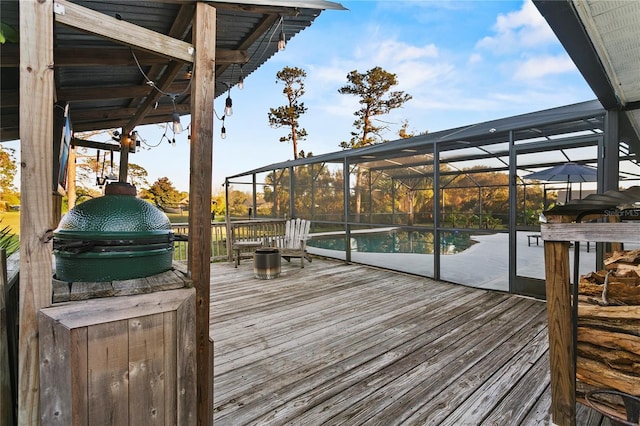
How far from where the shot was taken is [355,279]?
16.4ft

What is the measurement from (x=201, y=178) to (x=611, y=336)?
2066 millimetres

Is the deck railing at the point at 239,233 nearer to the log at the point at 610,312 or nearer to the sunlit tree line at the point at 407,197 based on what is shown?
the sunlit tree line at the point at 407,197

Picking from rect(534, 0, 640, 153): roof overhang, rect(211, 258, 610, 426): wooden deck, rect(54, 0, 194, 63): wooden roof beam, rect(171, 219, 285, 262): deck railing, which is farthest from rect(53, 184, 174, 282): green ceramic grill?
rect(171, 219, 285, 262): deck railing

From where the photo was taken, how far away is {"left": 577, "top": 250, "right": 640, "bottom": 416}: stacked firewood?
1365 mm

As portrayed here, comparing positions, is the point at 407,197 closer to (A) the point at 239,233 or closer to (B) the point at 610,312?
(A) the point at 239,233

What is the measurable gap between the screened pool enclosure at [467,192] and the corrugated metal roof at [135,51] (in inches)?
132

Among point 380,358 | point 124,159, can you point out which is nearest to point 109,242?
point 380,358

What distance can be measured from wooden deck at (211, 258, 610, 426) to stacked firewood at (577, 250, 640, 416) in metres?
0.45

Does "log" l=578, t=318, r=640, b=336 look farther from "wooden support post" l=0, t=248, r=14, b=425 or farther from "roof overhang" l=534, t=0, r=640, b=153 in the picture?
Answer: "wooden support post" l=0, t=248, r=14, b=425

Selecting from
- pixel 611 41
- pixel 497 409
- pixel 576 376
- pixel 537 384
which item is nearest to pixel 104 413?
pixel 497 409

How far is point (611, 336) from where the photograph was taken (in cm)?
142

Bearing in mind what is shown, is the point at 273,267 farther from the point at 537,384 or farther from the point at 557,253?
the point at 557,253

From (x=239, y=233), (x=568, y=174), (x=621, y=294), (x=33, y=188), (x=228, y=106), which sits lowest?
(x=239, y=233)

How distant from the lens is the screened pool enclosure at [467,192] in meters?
3.88
